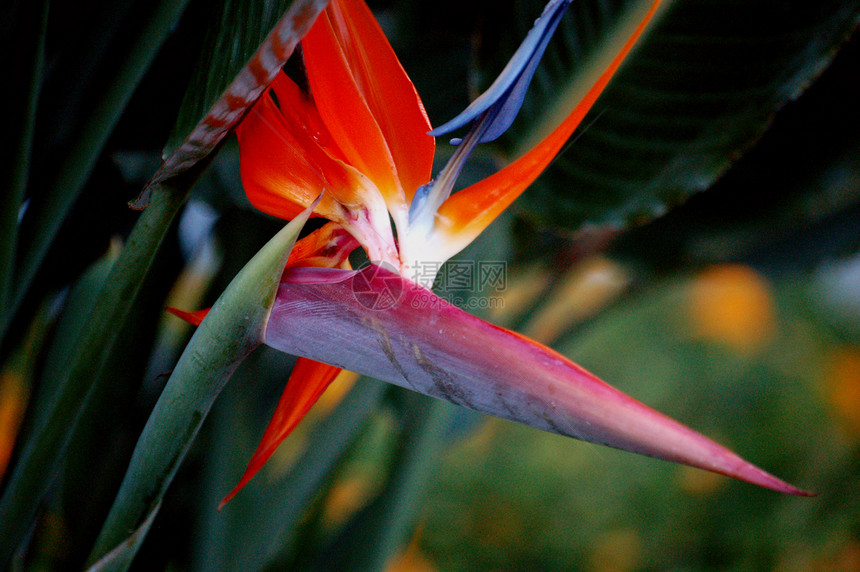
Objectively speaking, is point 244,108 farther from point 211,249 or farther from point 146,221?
point 211,249

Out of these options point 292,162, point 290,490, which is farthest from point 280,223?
point 290,490

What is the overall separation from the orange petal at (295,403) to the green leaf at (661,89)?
0.82 ft

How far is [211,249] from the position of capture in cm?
42

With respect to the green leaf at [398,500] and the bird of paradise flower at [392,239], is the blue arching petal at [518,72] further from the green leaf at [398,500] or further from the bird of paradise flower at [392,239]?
the green leaf at [398,500]

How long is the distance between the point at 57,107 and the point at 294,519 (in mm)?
369

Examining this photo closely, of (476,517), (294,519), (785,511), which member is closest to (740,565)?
(785,511)

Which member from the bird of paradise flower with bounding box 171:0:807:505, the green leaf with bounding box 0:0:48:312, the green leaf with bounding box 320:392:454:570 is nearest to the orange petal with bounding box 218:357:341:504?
the bird of paradise flower with bounding box 171:0:807:505

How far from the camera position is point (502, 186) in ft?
0.72

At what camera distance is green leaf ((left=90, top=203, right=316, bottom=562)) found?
18 cm

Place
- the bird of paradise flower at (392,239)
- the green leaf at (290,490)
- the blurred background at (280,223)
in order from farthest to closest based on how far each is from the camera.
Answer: the green leaf at (290,490), the blurred background at (280,223), the bird of paradise flower at (392,239)

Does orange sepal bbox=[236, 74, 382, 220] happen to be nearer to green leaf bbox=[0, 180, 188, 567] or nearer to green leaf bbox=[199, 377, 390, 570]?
green leaf bbox=[0, 180, 188, 567]

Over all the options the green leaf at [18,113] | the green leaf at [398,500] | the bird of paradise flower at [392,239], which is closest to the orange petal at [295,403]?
the bird of paradise flower at [392,239]

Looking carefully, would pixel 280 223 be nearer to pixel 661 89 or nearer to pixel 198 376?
pixel 198 376

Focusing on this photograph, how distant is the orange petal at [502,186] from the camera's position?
21 centimetres
